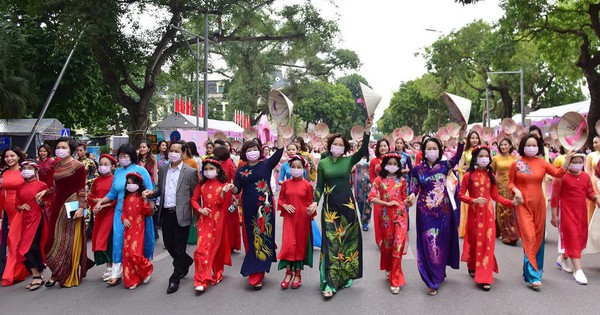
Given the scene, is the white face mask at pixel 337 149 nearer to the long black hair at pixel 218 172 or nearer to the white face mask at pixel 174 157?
the long black hair at pixel 218 172

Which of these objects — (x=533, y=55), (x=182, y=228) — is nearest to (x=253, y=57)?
(x=533, y=55)

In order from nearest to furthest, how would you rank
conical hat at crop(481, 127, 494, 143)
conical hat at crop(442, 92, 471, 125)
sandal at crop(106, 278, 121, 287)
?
conical hat at crop(442, 92, 471, 125) → sandal at crop(106, 278, 121, 287) → conical hat at crop(481, 127, 494, 143)

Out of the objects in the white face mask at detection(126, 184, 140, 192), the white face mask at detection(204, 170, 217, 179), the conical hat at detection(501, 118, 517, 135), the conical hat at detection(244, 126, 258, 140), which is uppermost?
the conical hat at detection(501, 118, 517, 135)

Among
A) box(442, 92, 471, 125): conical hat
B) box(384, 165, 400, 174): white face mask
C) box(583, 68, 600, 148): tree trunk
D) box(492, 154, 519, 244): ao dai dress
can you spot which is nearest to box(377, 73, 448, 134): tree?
box(583, 68, 600, 148): tree trunk

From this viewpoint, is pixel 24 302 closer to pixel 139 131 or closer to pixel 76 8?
pixel 76 8

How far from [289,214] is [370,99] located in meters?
1.48

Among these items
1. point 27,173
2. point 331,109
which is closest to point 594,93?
point 27,173

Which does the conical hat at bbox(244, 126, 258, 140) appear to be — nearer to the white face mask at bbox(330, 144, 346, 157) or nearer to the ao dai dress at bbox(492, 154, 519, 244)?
the ao dai dress at bbox(492, 154, 519, 244)

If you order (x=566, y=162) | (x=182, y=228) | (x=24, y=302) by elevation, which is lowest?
(x=24, y=302)

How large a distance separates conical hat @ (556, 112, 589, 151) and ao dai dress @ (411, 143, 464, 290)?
4.40 feet

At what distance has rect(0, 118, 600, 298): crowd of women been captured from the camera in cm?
584

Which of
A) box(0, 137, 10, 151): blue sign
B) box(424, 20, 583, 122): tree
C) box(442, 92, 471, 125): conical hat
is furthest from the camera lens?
box(424, 20, 583, 122): tree

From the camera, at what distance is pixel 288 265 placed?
19.7 feet

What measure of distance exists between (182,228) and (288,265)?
1.22m
